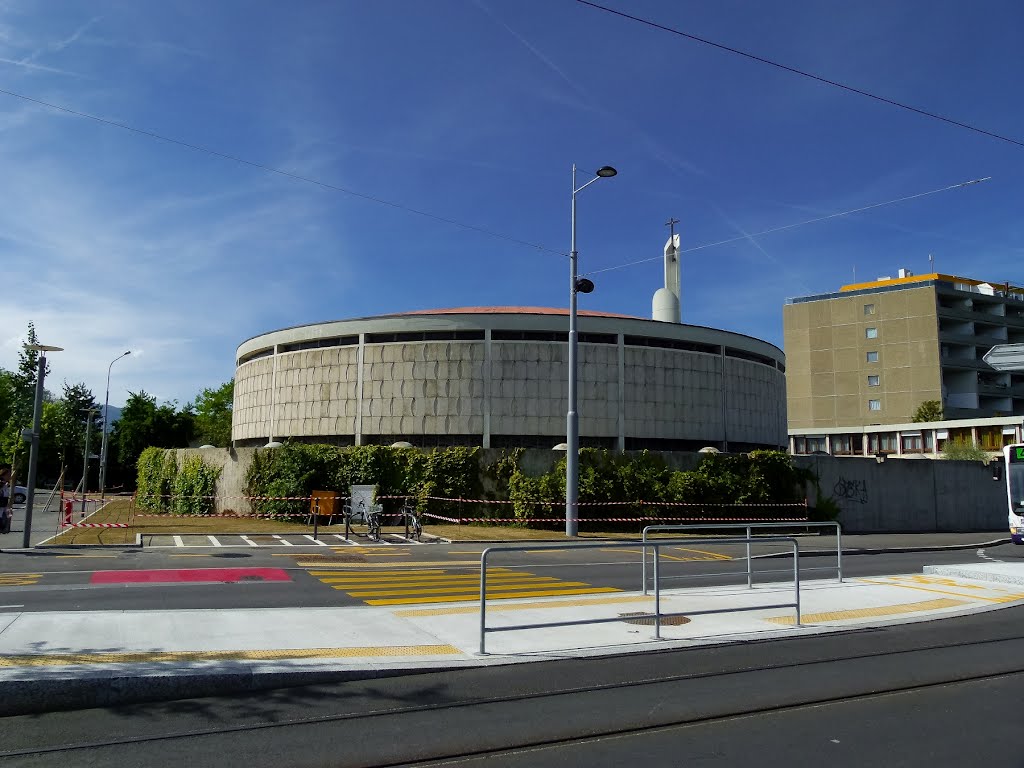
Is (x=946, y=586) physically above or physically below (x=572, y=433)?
below

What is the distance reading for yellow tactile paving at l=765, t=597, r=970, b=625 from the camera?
34.5 ft

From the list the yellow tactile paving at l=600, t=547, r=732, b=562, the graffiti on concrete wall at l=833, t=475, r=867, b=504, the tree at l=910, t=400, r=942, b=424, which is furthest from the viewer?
the tree at l=910, t=400, r=942, b=424

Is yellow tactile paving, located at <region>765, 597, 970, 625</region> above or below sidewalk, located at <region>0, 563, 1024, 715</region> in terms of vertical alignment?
below

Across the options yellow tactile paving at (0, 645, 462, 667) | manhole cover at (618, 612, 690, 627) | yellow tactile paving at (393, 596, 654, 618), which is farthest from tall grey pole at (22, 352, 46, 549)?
manhole cover at (618, 612, 690, 627)

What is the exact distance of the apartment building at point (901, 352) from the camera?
84000mm

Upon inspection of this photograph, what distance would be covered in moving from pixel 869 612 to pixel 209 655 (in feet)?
29.0

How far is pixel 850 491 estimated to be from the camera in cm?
3741

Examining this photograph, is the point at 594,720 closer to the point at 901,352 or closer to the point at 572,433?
the point at 572,433

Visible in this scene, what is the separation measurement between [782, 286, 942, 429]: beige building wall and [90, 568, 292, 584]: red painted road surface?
2954 inches

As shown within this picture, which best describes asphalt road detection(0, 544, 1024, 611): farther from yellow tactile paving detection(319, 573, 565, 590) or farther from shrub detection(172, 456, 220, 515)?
shrub detection(172, 456, 220, 515)

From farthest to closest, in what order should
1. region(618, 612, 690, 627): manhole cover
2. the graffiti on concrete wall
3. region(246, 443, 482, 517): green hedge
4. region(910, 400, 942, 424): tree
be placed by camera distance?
region(910, 400, 942, 424): tree < the graffiti on concrete wall < region(246, 443, 482, 517): green hedge < region(618, 612, 690, 627): manhole cover

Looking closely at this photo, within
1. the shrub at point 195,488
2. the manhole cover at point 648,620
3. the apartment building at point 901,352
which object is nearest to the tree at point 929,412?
the apartment building at point 901,352

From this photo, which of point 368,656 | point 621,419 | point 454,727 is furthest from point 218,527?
point 454,727

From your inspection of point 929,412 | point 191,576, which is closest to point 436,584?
point 191,576
